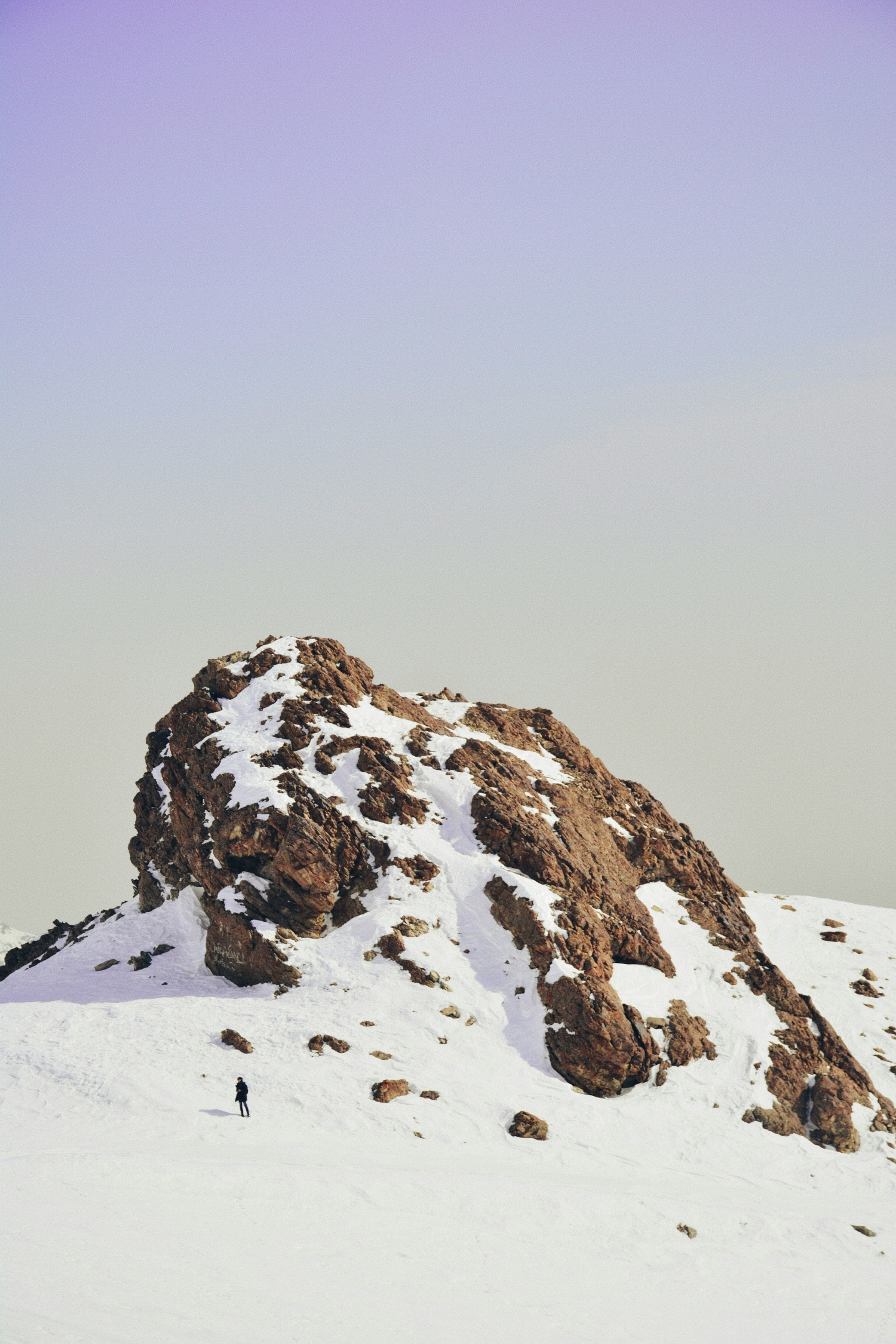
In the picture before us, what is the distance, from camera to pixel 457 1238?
95.9 feet

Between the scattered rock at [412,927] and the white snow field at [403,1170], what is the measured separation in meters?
0.41

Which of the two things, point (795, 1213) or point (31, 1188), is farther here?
point (795, 1213)

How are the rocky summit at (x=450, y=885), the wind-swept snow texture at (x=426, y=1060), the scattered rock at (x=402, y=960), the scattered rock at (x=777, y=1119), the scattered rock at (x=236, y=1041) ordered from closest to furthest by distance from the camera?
the wind-swept snow texture at (x=426, y=1060) < the scattered rock at (x=236, y=1041) < the scattered rock at (x=777, y=1119) < the rocky summit at (x=450, y=885) < the scattered rock at (x=402, y=960)

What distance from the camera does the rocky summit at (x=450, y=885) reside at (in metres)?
40.8

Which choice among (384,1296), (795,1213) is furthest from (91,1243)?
(795,1213)

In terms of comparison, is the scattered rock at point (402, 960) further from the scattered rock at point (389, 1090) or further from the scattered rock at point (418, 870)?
the scattered rock at point (389, 1090)

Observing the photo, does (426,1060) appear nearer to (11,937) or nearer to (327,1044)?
(327,1044)

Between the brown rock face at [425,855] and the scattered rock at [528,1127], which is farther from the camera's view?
the brown rock face at [425,855]

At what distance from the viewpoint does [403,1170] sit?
32.2m

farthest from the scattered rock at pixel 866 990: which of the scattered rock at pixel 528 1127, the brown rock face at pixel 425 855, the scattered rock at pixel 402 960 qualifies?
the scattered rock at pixel 402 960

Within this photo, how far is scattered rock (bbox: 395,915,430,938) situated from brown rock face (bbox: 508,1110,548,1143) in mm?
8934

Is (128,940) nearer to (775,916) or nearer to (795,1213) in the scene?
(795,1213)

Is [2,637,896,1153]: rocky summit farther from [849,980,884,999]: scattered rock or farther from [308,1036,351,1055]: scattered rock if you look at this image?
[308,1036,351,1055]: scattered rock

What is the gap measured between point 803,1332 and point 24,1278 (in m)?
20.2
